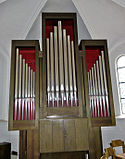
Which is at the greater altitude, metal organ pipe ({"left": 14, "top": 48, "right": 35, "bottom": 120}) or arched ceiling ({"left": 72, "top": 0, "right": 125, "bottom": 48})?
arched ceiling ({"left": 72, "top": 0, "right": 125, "bottom": 48})

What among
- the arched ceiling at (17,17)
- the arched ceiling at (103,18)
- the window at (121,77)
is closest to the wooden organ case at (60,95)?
the arched ceiling at (17,17)

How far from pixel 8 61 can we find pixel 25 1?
221cm

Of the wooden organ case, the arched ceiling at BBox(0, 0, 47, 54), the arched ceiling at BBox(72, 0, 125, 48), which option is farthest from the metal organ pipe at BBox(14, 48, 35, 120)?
the arched ceiling at BBox(72, 0, 125, 48)

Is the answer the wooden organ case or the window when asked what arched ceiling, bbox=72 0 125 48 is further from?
the wooden organ case

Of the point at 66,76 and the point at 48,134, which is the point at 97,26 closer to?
the point at 66,76

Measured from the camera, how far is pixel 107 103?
460 centimetres

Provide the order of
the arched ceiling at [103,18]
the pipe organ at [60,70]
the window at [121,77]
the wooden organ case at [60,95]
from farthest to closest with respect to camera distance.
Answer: the arched ceiling at [103,18] < the window at [121,77] < the pipe organ at [60,70] < the wooden organ case at [60,95]

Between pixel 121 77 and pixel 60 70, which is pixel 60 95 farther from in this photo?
pixel 121 77

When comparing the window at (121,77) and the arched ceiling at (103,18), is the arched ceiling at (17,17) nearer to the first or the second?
the arched ceiling at (103,18)

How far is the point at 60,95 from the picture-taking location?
451cm

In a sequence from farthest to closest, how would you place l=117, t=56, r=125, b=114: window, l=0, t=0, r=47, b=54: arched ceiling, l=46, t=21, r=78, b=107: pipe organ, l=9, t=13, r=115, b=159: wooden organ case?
l=117, t=56, r=125, b=114: window → l=0, t=0, r=47, b=54: arched ceiling → l=46, t=21, r=78, b=107: pipe organ → l=9, t=13, r=115, b=159: wooden organ case

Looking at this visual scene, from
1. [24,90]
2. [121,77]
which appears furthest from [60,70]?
[121,77]

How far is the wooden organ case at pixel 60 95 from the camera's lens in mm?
4223

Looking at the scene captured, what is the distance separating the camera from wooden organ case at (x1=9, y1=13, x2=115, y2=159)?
13.9ft
